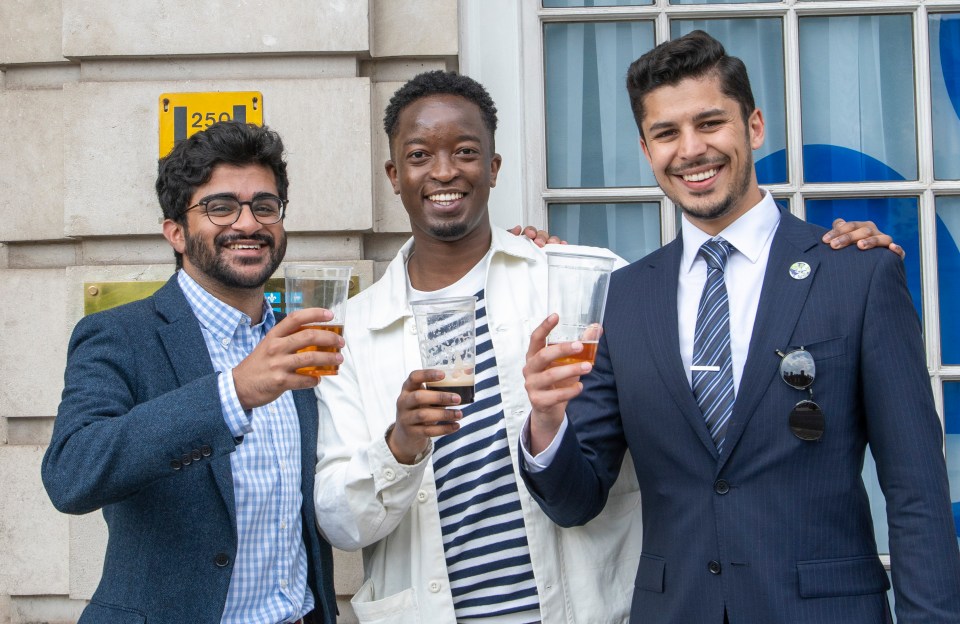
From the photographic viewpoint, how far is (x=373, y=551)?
8.81ft

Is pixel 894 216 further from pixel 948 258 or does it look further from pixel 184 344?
pixel 184 344

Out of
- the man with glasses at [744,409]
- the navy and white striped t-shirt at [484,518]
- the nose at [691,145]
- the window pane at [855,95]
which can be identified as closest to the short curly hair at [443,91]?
the man with glasses at [744,409]

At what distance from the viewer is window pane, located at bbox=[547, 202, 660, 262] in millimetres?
3703

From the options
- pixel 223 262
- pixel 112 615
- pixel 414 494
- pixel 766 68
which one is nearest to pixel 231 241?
pixel 223 262

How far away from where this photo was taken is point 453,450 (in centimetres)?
255

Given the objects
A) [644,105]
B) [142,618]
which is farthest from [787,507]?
[142,618]

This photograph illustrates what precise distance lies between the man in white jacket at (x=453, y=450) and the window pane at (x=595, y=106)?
0.91 m

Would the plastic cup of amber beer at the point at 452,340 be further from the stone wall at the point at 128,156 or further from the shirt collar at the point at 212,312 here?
the stone wall at the point at 128,156

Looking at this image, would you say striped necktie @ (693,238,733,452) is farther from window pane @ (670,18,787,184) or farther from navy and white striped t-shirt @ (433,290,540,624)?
window pane @ (670,18,787,184)

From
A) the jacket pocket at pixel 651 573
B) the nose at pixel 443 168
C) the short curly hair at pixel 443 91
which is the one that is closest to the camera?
the jacket pocket at pixel 651 573

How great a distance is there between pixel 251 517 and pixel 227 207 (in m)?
0.80

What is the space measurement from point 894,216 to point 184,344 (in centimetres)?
273

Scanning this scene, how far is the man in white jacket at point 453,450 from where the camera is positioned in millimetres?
2439

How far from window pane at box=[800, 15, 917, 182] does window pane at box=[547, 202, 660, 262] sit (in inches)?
26.0
